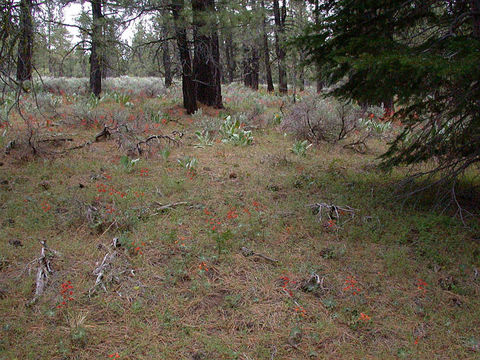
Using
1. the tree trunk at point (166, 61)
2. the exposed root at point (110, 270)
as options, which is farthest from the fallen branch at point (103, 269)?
the tree trunk at point (166, 61)

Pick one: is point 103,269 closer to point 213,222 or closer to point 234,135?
point 213,222

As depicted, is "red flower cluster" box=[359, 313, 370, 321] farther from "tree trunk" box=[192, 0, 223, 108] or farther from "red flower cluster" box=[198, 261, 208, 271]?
"tree trunk" box=[192, 0, 223, 108]

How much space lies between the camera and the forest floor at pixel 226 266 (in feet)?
9.37

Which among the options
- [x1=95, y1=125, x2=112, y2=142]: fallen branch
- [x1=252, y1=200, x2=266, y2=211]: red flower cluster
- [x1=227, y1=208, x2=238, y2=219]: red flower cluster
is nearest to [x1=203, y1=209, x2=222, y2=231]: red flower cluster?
[x1=227, y1=208, x2=238, y2=219]: red flower cluster

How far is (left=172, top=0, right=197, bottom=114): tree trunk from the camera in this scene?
9.24 meters

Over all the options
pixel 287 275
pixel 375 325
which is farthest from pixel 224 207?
pixel 375 325

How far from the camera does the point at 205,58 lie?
409 inches

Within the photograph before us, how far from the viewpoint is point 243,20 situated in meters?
9.07

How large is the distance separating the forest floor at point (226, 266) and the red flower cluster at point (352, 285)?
0.02 meters

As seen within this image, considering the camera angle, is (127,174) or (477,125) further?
(127,174)

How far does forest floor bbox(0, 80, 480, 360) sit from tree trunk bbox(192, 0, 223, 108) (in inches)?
183

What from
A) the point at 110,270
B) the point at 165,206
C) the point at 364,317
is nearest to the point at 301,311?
the point at 364,317

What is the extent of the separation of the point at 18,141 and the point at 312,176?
550 centimetres

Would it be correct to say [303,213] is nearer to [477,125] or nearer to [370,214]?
[370,214]
